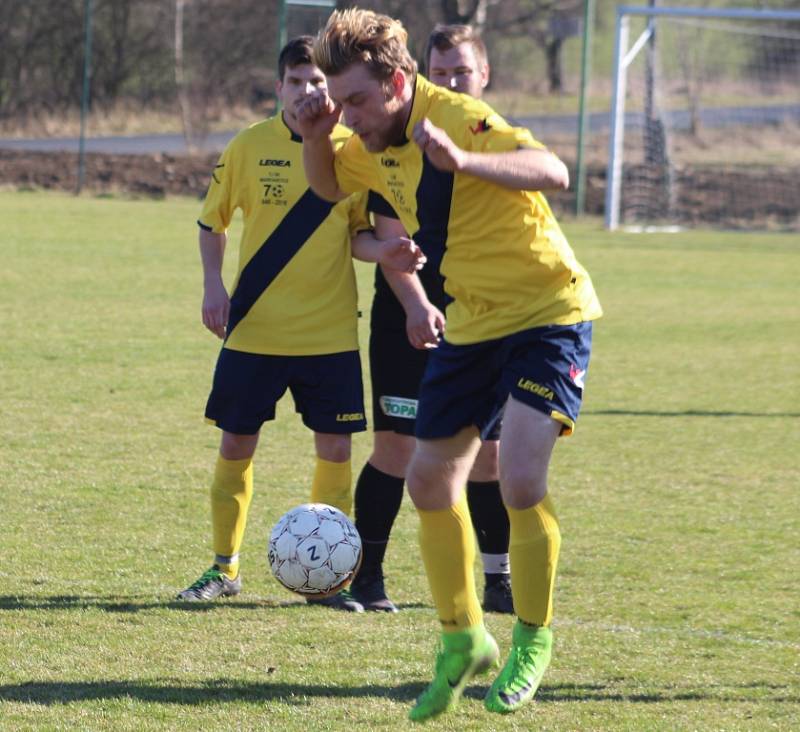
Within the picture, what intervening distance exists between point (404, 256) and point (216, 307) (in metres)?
0.99

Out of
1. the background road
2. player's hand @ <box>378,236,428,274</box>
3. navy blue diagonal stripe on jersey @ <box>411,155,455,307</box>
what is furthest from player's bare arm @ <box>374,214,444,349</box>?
the background road

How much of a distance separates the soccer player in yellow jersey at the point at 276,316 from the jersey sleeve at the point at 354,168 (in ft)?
2.33

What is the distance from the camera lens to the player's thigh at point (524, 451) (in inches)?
143

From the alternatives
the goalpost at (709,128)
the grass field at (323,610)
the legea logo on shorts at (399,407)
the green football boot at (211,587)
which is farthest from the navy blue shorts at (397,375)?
the goalpost at (709,128)

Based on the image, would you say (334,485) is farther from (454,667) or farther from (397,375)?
(454,667)

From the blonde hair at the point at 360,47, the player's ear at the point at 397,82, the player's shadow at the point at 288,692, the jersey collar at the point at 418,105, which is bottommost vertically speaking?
the player's shadow at the point at 288,692

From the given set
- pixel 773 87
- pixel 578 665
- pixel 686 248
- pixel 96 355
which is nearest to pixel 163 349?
pixel 96 355

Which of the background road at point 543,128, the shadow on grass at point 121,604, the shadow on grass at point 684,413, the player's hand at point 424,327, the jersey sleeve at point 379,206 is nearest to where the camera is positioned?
the player's hand at point 424,327

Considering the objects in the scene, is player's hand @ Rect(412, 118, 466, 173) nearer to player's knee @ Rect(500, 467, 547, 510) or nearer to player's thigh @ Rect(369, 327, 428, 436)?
player's knee @ Rect(500, 467, 547, 510)

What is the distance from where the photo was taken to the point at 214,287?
4.88 meters

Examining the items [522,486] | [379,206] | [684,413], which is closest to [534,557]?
[522,486]

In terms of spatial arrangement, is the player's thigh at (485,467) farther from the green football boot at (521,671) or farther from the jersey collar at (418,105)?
the jersey collar at (418,105)

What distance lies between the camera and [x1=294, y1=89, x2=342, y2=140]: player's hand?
12.9ft

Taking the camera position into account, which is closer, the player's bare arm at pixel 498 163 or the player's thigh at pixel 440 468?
the player's bare arm at pixel 498 163
